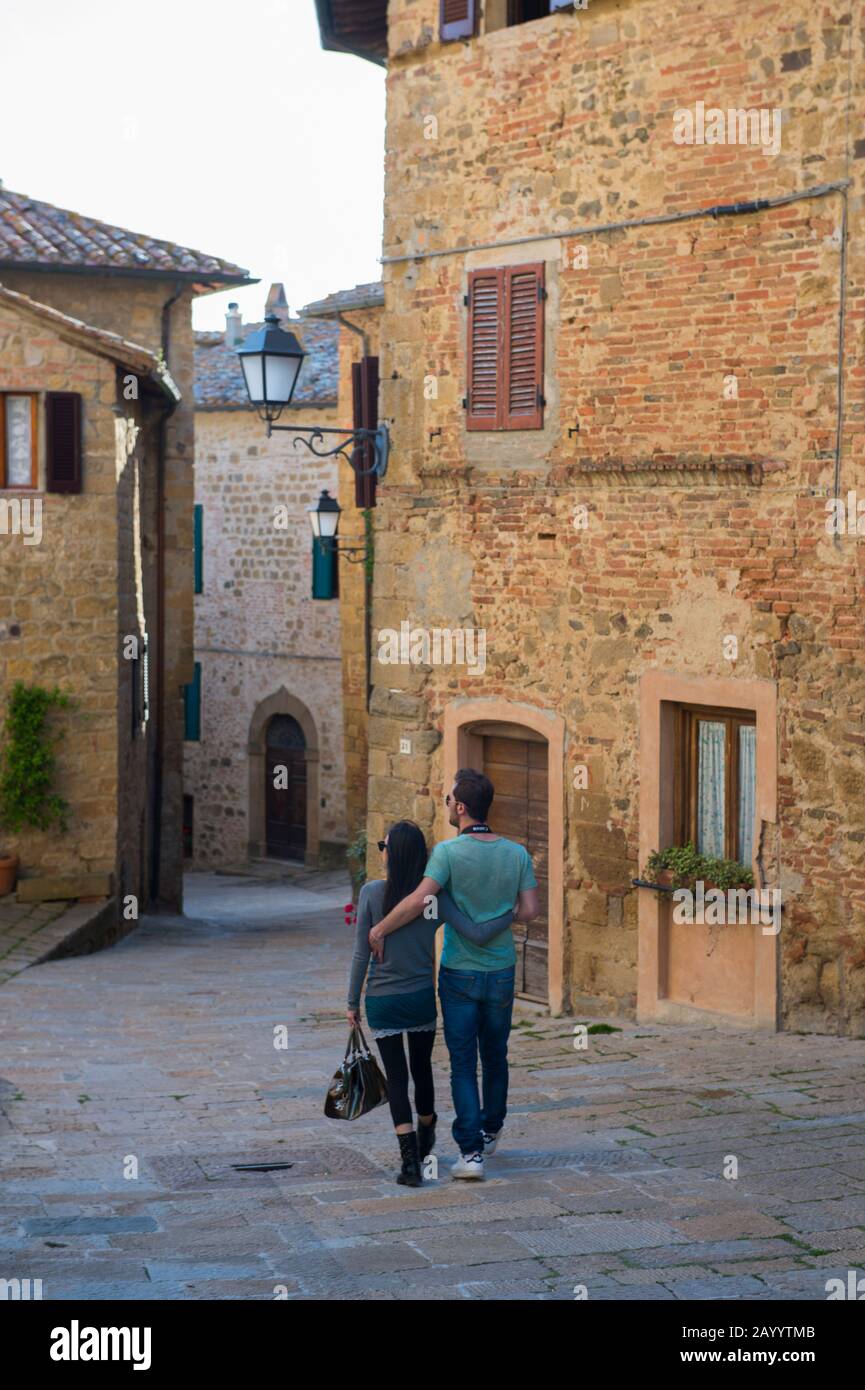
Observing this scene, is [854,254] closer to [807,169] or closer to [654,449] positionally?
[807,169]

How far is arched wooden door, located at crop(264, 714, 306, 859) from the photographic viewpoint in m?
31.3

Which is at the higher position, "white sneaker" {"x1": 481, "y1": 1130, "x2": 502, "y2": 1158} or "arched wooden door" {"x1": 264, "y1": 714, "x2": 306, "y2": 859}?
"white sneaker" {"x1": 481, "y1": 1130, "x2": 502, "y2": 1158}

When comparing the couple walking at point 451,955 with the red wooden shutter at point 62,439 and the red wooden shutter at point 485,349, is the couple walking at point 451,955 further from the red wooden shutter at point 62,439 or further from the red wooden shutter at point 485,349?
the red wooden shutter at point 62,439

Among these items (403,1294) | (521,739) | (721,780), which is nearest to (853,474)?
(721,780)

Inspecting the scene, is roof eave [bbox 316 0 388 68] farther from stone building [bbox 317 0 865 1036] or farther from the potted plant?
the potted plant

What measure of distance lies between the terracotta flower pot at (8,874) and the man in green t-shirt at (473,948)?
1088 centimetres

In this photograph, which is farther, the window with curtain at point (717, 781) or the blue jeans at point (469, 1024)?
the window with curtain at point (717, 781)

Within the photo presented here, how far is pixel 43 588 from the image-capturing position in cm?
1748

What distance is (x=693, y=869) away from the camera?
428 inches

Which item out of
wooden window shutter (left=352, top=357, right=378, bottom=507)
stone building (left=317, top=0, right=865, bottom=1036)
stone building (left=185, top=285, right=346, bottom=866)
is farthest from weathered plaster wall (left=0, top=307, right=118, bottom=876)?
stone building (left=185, top=285, right=346, bottom=866)

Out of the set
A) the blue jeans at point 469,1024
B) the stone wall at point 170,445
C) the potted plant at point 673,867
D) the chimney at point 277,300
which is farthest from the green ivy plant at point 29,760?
the chimney at point 277,300

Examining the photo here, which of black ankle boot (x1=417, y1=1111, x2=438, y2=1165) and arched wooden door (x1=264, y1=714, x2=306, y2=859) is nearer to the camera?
black ankle boot (x1=417, y1=1111, x2=438, y2=1165)

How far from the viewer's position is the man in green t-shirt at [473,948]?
23.7 ft

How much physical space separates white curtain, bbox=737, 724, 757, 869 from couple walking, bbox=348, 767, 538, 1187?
3.73 meters
